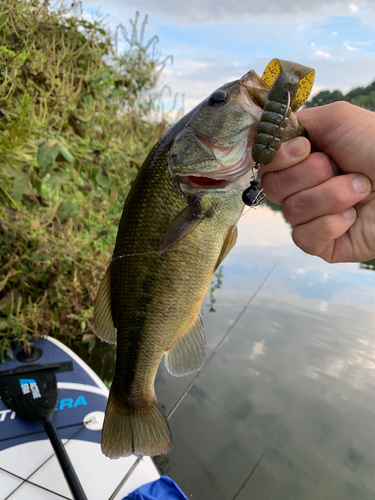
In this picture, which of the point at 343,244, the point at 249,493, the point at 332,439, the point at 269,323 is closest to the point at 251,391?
the point at 332,439

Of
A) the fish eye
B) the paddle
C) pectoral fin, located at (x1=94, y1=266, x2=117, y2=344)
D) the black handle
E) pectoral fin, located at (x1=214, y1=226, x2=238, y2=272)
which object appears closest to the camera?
the fish eye

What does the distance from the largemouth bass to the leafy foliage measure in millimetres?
1564

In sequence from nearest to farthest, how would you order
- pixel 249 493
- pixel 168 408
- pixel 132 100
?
pixel 249 493 < pixel 168 408 < pixel 132 100

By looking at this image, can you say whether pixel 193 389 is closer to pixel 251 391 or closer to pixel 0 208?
pixel 251 391

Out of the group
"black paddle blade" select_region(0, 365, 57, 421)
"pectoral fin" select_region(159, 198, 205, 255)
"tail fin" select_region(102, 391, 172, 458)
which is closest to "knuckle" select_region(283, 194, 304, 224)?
"pectoral fin" select_region(159, 198, 205, 255)

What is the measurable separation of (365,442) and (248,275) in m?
4.39

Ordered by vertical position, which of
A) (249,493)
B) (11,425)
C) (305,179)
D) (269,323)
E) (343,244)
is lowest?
(249,493)

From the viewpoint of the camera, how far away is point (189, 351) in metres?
1.60

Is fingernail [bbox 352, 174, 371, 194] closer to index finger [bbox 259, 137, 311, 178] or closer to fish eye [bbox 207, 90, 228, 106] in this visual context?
index finger [bbox 259, 137, 311, 178]

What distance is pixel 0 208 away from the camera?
3168mm

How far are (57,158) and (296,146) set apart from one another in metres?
2.44

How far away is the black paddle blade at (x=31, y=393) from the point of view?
9.04ft

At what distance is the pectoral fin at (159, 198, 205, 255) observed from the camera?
1268 mm

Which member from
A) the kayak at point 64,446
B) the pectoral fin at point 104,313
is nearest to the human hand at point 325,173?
the pectoral fin at point 104,313
